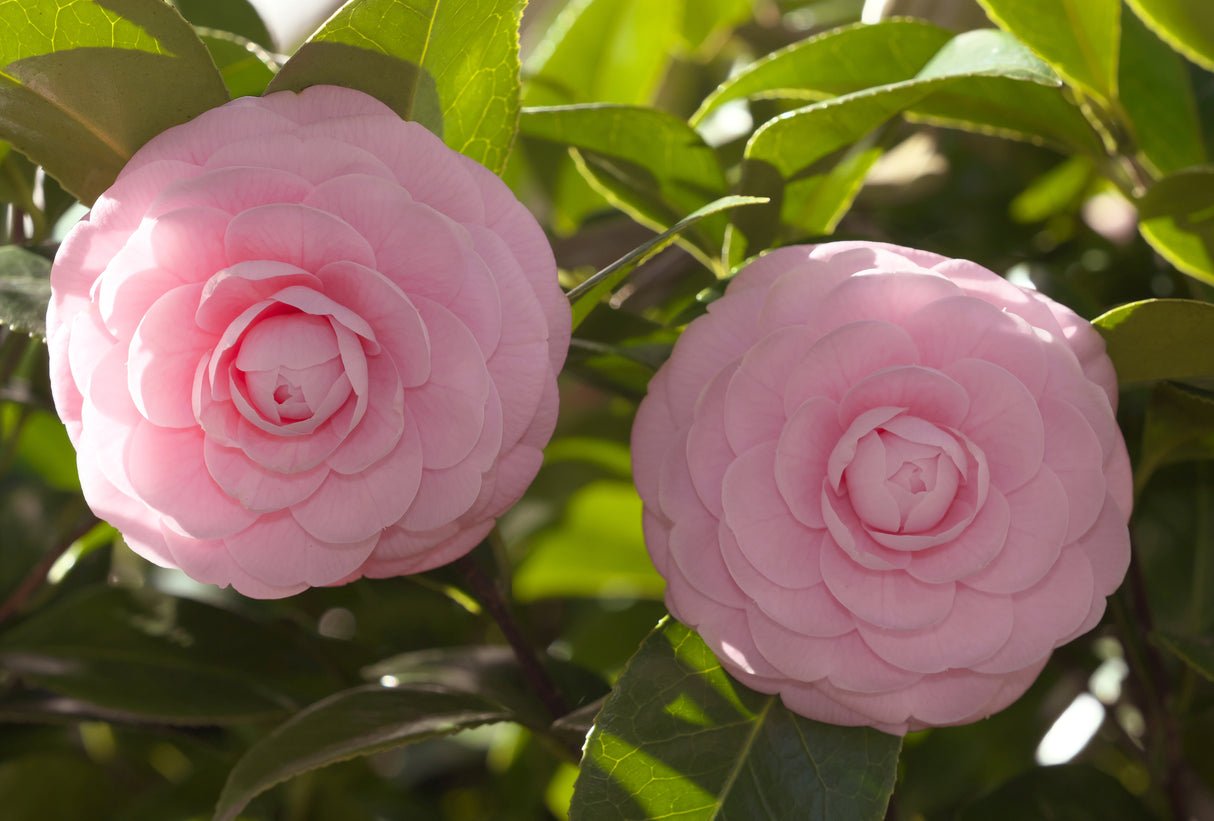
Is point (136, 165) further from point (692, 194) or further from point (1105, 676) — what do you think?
point (1105, 676)

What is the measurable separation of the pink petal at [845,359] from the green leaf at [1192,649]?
0.28 meters

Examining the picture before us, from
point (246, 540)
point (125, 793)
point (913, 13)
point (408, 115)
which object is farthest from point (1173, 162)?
point (125, 793)

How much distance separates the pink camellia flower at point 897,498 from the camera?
0.44 metres

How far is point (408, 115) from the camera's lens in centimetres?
48

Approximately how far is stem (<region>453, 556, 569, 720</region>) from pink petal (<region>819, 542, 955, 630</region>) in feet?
0.69

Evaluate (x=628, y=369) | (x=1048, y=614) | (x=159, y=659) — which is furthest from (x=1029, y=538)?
(x=159, y=659)

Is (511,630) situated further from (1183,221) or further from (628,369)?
(1183,221)

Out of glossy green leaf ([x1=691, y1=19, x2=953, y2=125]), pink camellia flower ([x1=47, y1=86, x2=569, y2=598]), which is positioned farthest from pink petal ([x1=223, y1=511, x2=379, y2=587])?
glossy green leaf ([x1=691, y1=19, x2=953, y2=125])

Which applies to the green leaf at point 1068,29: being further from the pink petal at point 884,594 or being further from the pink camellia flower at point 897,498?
the pink petal at point 884,594

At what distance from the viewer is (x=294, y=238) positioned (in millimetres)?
406

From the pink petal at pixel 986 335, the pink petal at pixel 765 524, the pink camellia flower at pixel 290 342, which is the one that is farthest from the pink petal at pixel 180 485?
the pink petal at pixel 986 335

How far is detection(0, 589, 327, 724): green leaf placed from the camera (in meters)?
0.69

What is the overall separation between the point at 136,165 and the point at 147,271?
0.06m

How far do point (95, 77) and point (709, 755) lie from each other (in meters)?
0.44
